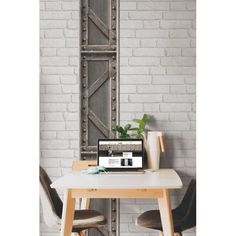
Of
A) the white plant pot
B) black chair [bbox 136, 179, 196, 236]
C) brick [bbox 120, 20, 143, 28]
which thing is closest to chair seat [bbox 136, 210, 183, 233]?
black chair [bbox 136, 179, 196, 236]

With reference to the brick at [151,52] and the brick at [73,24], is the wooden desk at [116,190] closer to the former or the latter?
the brick at [151,52]

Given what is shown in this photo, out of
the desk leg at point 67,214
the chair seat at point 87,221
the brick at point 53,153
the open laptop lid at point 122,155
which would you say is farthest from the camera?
the brick at point 53,153

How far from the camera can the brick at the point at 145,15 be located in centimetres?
320

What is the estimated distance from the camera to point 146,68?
3.23 metres

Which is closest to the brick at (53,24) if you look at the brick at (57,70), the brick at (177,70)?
the brick at (57,70)

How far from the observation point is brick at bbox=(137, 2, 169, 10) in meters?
3.20

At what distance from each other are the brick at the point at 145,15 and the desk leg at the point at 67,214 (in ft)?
4.62

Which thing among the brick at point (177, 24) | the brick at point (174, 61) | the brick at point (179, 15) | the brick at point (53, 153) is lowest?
the brick at point (53, 153)

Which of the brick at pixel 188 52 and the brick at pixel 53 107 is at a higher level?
the brick at pixel 188 52

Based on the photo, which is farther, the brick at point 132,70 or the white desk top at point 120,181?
the brick at point 132,70

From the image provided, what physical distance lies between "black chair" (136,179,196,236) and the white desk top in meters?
0.23

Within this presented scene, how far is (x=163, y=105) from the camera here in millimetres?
3230

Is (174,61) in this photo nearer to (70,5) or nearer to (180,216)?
(70,5)
